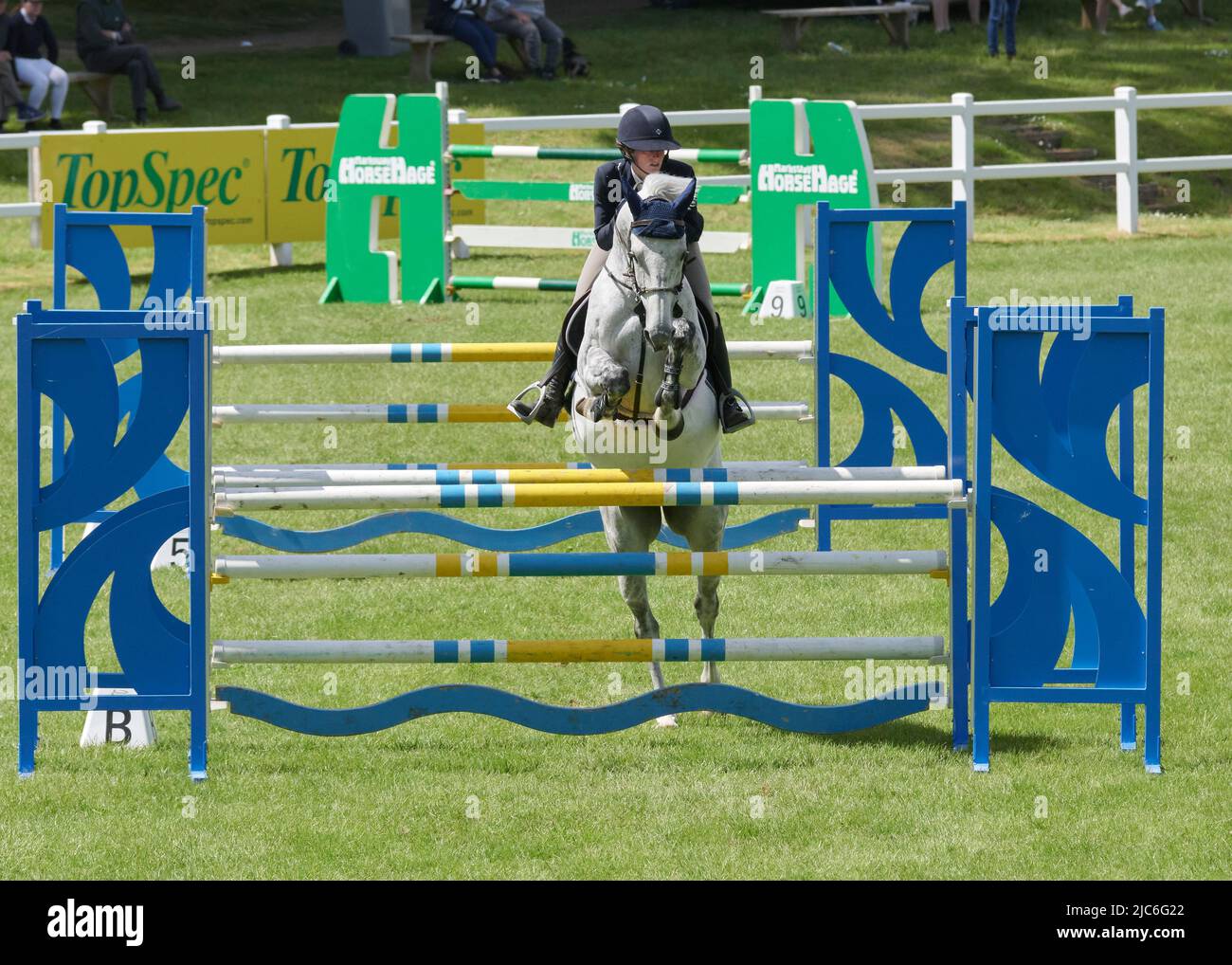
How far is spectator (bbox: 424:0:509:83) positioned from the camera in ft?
89.8

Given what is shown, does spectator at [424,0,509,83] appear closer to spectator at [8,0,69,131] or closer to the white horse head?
spectator at [8,0,69,131]

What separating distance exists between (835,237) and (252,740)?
13.4 ft

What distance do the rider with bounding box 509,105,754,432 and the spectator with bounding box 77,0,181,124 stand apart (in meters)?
17.6

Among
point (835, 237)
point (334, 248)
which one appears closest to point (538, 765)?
point (835, 237)

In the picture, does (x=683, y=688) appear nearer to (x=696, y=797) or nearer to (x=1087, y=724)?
(x=696, y=797)

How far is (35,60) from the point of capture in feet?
78.4

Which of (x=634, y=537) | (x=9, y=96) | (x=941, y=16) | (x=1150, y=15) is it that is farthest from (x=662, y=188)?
(x=1150, y=15)

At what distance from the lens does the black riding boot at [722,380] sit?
8016mm

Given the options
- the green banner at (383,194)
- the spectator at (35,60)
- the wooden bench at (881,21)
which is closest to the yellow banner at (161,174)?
the green banner at (383,194)

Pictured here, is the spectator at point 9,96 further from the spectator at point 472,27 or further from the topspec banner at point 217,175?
the spectator at point 472,27

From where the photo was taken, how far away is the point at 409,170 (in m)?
17.6

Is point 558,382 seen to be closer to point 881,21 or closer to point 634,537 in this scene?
point 634,537

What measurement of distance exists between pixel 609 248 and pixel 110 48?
1865 cm

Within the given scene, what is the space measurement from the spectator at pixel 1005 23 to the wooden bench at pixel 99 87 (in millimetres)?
13438
